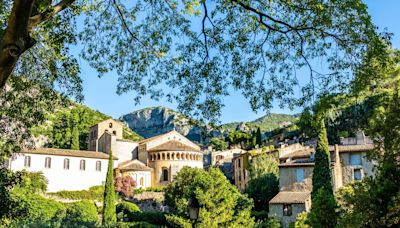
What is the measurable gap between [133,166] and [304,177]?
27.2m

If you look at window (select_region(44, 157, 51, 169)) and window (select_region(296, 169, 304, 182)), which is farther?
window (select_region(44, 157, 51, 169))

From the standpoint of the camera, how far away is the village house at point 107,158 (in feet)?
167

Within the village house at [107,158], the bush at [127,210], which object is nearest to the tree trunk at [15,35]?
the bush at [127,210]

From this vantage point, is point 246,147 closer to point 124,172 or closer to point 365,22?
point 124,172

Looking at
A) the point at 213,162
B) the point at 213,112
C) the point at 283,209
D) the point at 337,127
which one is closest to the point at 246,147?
the point at 213,162

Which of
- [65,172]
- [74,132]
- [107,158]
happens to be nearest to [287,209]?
[107,158]

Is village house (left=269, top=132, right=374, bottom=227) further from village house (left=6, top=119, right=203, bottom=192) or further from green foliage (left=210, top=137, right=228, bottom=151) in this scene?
green foliage (left=210, top=137, right=228, bottom=151)

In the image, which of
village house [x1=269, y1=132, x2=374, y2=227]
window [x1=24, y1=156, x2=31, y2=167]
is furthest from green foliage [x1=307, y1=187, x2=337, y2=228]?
window [x1=24, y1=156, x2=31, y2=167]

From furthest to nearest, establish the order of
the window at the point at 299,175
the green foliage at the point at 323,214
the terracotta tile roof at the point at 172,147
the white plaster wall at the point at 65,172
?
the terracotta tile roof at the point at 172,147 → the white plaster wall at the point at 65,172 → the window at the point at 299,175 → the green foliage at the point at 323,214

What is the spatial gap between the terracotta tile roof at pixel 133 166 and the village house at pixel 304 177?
23.9 meters

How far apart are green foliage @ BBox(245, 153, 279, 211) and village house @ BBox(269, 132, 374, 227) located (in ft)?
8.36

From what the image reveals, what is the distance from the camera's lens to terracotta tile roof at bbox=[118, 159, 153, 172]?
56.3m

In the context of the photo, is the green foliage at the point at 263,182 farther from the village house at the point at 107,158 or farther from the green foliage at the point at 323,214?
the green foliage at the point at 323,214

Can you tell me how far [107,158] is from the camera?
5625 centimetres
